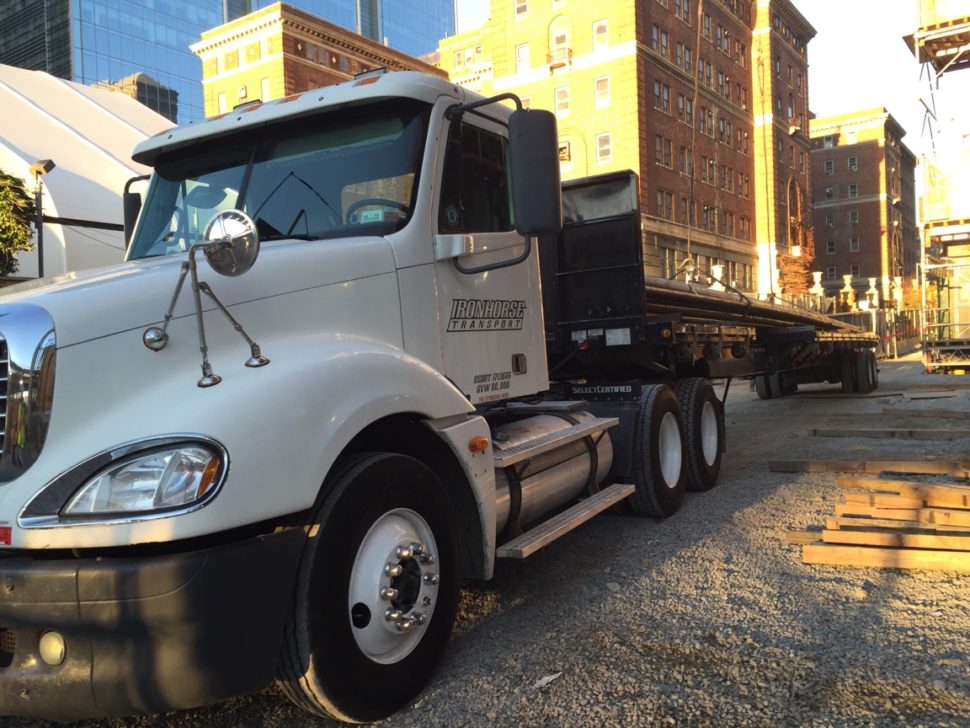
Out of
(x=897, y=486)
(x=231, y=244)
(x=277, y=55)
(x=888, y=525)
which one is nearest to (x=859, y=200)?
(x=277, y=55)

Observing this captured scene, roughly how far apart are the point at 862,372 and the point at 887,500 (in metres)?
13.9

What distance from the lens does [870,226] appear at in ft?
278

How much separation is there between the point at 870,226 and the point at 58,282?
93.7 m

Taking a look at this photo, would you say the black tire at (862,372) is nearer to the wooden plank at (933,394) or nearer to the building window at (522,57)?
the wooden plank at (933,394)

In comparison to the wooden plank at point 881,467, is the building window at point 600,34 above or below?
above

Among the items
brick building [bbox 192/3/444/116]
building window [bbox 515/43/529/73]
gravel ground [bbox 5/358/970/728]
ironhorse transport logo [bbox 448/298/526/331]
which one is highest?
brick building [bbox 192/3/444/116]

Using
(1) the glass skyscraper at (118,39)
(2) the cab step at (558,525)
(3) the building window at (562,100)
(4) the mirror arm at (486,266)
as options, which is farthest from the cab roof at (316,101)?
(1) the glass skyscraper at (118,39)

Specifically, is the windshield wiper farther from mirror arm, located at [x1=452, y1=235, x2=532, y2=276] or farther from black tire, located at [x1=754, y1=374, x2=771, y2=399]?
black tire, located at [x1=754, y1=374, x2=771, y2=399]

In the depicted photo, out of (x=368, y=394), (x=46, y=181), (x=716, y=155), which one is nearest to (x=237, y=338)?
(x=368, y=394)

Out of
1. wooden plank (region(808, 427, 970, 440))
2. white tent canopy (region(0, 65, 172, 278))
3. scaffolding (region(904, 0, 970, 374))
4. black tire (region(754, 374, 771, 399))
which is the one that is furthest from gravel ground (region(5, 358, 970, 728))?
white tent canopy (region(0, 65, 172, 278))

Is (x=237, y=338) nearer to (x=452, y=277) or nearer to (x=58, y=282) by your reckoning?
(x=58, y=282)

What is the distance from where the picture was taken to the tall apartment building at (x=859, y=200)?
8456cm

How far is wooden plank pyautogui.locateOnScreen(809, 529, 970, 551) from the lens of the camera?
473 centimetres

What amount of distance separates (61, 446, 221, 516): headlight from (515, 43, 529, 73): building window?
50305 mm
